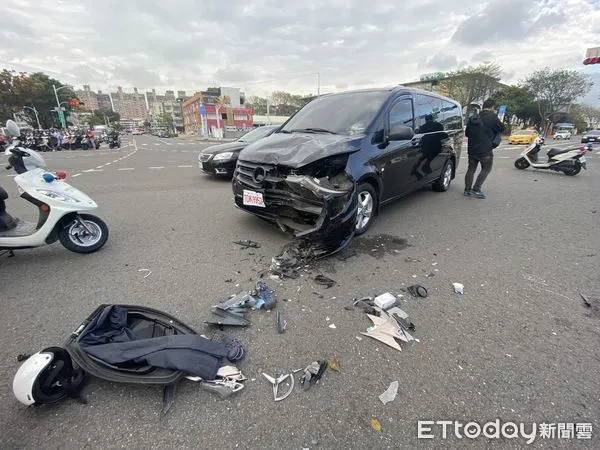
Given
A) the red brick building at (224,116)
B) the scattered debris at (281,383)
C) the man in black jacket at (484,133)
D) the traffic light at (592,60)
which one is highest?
the traffic light at (592,60)

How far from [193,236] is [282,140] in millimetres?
1812

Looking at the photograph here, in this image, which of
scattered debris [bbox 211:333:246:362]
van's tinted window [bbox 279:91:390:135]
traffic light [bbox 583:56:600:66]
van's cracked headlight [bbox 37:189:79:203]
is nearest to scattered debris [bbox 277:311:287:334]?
scattered debris [bbox 211:333:246:362]

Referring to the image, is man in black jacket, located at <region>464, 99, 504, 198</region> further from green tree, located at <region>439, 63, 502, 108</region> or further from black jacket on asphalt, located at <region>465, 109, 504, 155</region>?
green tree, located at <region>439, 63, 502, 108</region>

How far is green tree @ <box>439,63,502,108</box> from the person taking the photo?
147ft

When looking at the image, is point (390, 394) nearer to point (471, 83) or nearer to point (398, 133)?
point (398, 133)

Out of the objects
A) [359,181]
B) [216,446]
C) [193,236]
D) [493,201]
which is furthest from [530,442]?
[493,201]

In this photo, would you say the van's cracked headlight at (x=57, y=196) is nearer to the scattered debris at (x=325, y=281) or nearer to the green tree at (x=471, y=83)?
the scattered debris at (x=325, y=281)

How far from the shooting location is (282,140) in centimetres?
380

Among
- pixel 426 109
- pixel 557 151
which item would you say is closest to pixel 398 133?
pixel 426 109

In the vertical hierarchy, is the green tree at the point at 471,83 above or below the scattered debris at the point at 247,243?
above

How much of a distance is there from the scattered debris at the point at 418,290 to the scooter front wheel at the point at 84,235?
3.65 meters

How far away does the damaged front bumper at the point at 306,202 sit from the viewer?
3020 mm

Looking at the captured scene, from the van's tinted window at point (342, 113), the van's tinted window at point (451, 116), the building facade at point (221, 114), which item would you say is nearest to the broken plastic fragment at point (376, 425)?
the van's tinted window at point (342, 113)

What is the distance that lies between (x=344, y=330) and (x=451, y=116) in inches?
220
